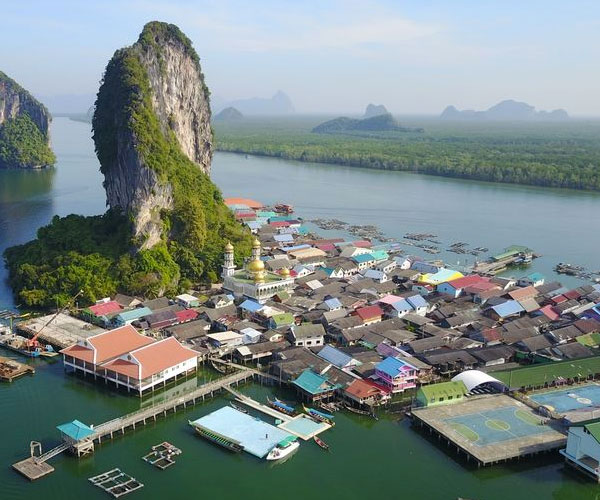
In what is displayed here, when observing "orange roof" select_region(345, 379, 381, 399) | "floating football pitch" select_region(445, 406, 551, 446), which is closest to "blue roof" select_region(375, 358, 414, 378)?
"orange roof" select_region(345, 379, 381, 399)

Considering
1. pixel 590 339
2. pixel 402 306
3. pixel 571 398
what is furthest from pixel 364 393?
pixel 590 339

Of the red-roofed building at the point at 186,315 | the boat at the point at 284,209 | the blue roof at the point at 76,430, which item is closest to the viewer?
the blue roof at the point at 76,430

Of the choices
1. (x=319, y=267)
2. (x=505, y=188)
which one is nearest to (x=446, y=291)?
(x=319, y=267)

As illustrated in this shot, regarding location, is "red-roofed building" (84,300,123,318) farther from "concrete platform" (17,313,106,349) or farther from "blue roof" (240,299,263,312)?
"blue roof" (240,299,263,312)

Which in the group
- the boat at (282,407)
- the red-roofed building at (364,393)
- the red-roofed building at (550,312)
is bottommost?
the boat at (282,407)

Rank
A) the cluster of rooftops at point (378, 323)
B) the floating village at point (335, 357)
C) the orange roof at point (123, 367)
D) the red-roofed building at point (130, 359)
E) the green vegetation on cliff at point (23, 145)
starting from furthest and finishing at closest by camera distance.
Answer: the green vegetation on cliff at point (23, 145), the cluster of rooftops at point (378, 323), the red-roofed building at point (130, 359), the orange roof at point (123, 367), the floating village at point (335, 357)

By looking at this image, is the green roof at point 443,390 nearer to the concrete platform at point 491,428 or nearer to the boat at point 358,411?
the concrete platform at point 491,428

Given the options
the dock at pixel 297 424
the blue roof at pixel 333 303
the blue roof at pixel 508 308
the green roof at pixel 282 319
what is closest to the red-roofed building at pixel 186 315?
the green roof at pixel 282 319
